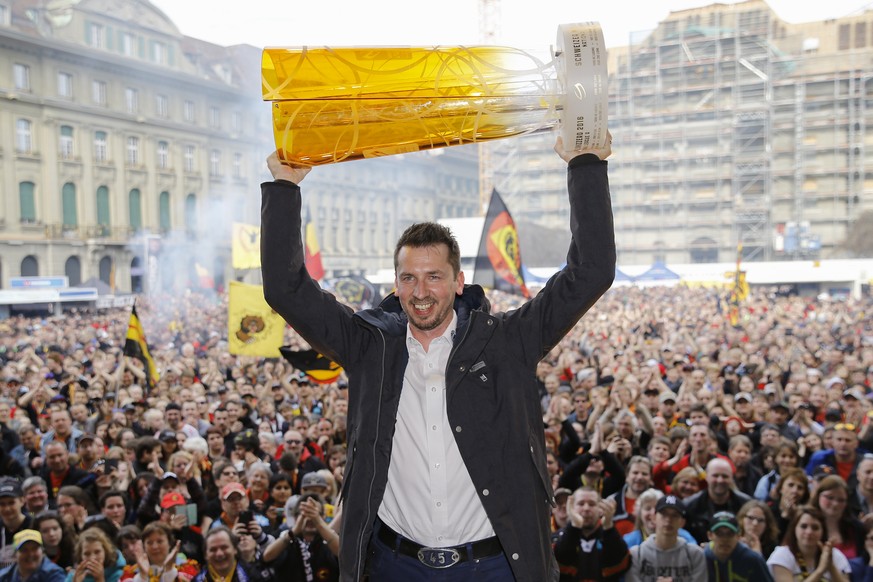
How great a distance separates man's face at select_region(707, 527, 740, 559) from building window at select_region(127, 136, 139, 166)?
4712cm

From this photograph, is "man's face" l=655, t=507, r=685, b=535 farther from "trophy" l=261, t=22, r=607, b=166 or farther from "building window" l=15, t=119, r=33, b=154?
"building window" l=15, t=119, r=33, b=154

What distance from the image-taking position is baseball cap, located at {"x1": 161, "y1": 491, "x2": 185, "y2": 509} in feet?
20.7

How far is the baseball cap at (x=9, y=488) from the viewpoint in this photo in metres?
6.12

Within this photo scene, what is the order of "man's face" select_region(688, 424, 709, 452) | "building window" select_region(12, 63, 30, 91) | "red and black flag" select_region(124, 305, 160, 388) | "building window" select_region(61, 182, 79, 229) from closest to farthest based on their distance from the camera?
"man's face" select_region(688, 424, 709, 452) → "red and black flag" select_region(124, 305, 160, 388) → "building window" select_region(12, 63, 30, 91) → "building window" select_region(61, 182, 79, 229)

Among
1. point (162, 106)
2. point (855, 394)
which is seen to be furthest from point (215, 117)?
point (855, 394)

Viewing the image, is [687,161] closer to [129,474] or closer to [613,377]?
[613,377]

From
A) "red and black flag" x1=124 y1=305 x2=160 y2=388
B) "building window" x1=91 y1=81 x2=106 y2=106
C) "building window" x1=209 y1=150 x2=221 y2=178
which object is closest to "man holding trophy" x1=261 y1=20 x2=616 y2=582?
"red and black flag" x1=124 y1=305 x2=160 y2=388

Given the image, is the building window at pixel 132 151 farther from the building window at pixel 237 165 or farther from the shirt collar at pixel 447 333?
the shirt collar at pixel 447 333

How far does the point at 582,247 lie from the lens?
105 inches

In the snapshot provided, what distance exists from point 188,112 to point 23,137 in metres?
10.3

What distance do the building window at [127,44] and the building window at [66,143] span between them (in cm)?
517

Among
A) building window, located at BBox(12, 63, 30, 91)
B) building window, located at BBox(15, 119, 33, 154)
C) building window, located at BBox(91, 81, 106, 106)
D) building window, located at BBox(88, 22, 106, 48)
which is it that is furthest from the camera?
building window, located at BBox(91, 81, 106, 106)

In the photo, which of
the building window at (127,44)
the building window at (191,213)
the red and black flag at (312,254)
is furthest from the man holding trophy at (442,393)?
the building window at (191,213)

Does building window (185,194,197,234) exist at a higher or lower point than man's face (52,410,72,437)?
higher
